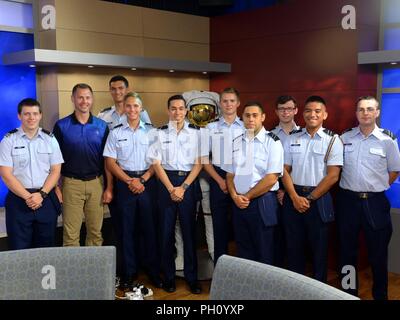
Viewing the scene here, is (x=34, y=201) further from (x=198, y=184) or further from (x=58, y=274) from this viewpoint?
(x=58, y=274)

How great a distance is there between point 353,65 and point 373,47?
12.6 inches

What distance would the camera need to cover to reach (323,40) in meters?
4.27

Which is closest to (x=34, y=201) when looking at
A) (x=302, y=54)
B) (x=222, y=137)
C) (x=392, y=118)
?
(x=222, y=137)

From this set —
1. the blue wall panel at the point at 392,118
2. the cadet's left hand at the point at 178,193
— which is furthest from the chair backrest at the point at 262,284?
the blue wall panel at the point at 392,118

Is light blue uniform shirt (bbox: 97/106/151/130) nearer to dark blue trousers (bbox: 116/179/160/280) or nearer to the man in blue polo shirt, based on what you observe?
the man in blue polo shirt

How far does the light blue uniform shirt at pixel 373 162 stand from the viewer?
130 inches

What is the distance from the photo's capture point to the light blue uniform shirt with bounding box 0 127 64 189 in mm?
3209

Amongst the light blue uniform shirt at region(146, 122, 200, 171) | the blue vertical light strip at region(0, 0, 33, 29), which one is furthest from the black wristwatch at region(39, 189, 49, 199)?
the blue vertical light strip at region(0, 0, 33, 29)

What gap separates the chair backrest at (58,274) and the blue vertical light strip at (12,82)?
3292 millimetres

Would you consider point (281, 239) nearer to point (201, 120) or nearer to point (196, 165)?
point (196, 165)

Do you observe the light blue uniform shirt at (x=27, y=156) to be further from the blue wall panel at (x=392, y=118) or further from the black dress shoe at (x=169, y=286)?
the blue wall panel at (x=392, y=118)

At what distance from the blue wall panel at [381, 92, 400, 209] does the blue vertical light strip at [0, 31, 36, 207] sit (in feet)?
11.5
